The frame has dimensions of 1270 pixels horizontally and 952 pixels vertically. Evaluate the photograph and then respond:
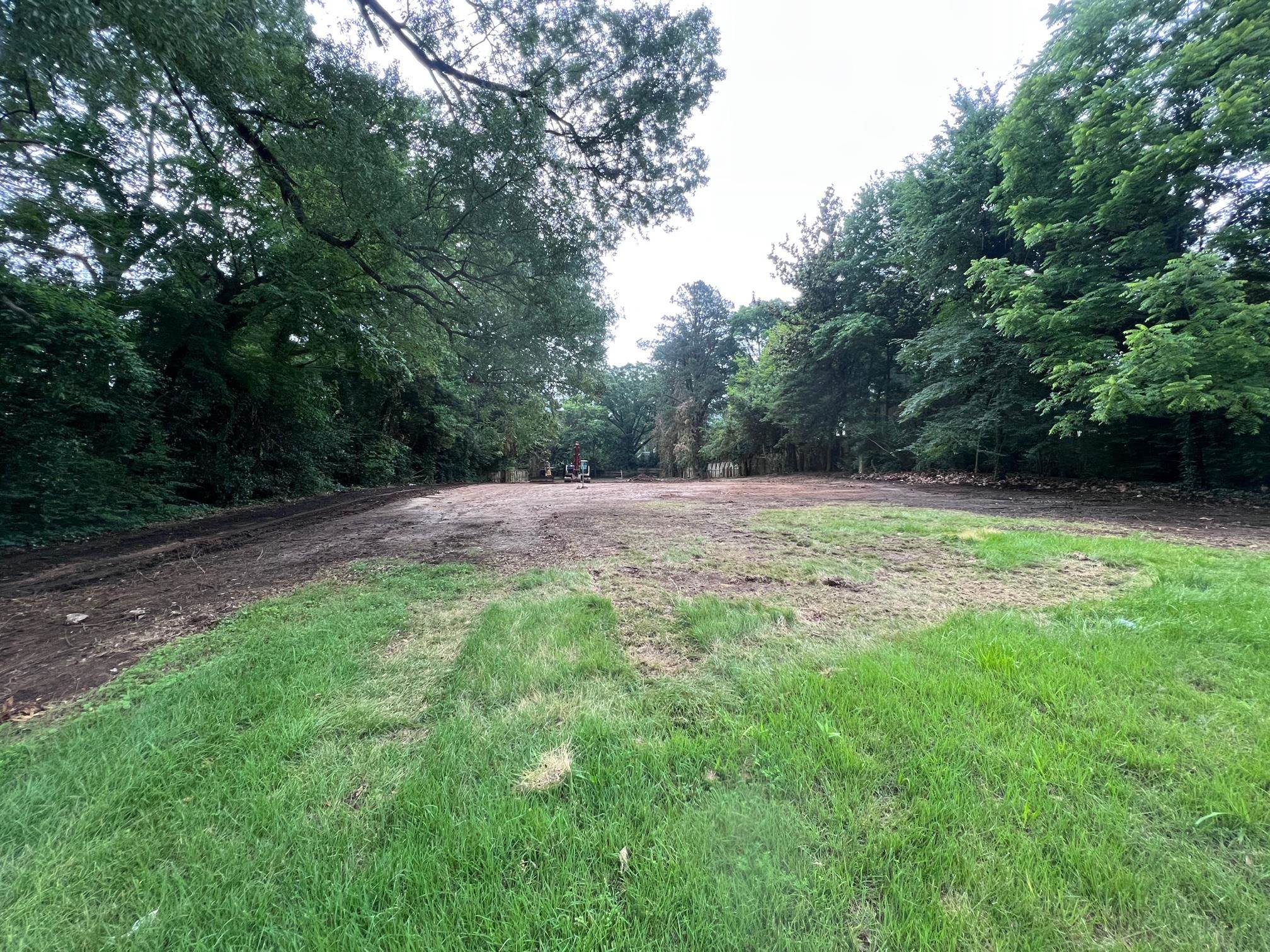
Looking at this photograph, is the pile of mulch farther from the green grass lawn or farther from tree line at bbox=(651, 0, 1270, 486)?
the green grass lawn

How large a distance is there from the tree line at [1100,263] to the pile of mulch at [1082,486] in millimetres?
551

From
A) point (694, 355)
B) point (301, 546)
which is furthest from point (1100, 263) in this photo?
point (694, 355)

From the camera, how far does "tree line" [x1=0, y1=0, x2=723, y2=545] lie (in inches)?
224

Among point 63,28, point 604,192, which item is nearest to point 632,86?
point 604,192

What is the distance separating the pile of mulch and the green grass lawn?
9317mm

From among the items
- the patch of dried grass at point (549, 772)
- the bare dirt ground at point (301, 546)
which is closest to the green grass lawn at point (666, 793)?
the patch of dried grass at point (549, 772)

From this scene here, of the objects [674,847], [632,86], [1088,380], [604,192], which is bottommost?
[674,847]

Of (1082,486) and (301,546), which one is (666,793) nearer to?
(301,546)

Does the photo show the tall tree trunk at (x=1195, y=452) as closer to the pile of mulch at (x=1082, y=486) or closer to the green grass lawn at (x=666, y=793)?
the pile of mulch at (x=1082, y=486)

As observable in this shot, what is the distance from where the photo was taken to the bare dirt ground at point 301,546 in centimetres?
279

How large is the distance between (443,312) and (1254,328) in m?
15.4

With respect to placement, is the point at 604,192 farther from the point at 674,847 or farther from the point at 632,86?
the point at 674,847

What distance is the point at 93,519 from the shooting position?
6613 millimetres

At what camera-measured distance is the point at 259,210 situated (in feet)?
27.9
